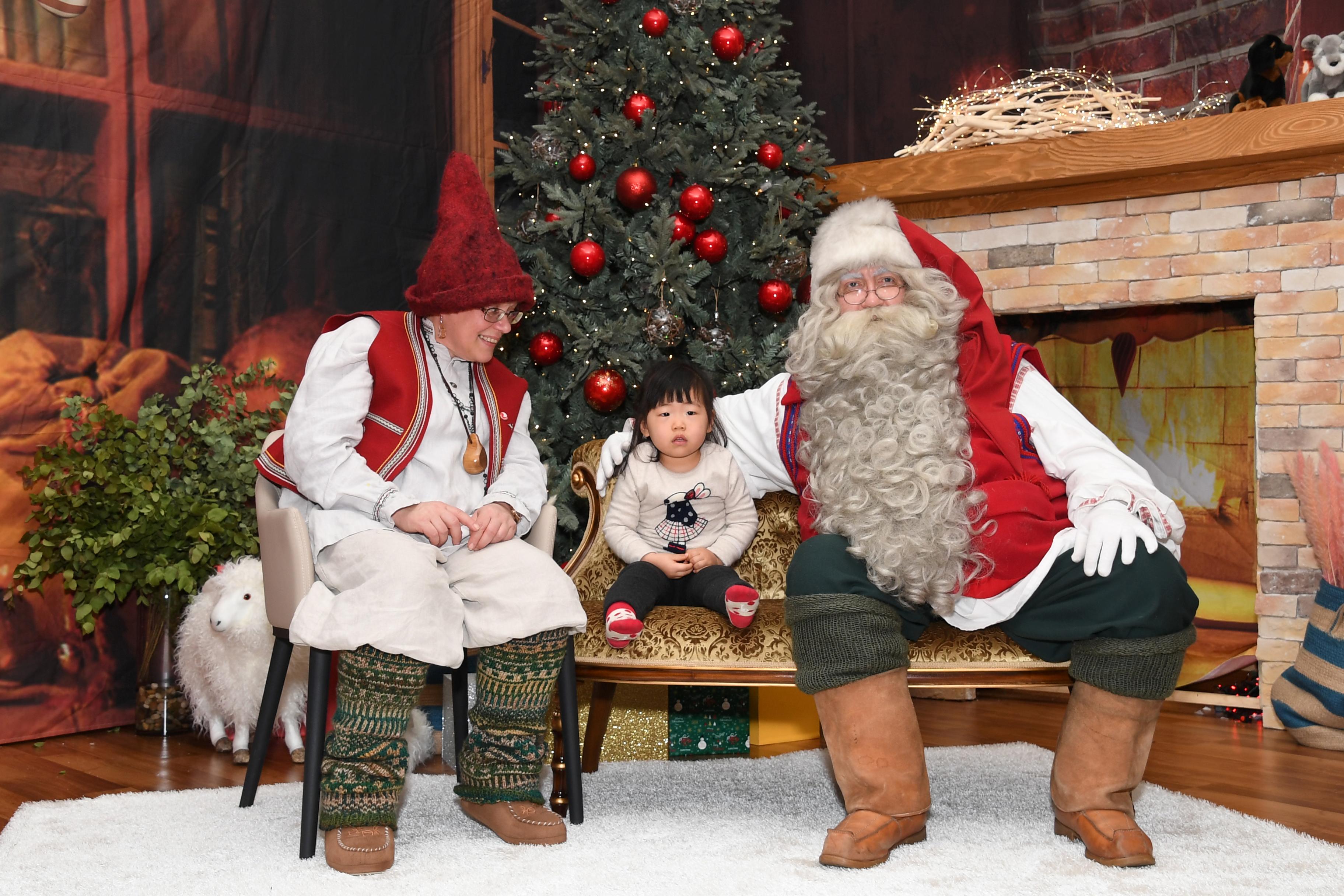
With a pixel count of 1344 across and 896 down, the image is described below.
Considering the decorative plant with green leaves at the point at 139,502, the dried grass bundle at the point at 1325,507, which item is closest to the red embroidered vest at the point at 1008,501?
the dried grass bundle at the point at 1325,507

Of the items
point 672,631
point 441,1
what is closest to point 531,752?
point 672,631

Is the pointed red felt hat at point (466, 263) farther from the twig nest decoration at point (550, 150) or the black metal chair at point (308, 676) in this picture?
the twig nest decoration at point (550, 150)

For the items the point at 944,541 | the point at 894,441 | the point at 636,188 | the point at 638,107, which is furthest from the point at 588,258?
the point at 944,541

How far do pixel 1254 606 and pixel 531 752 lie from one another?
116 inches

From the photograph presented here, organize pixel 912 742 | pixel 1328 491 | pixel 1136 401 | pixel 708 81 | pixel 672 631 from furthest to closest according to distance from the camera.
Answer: pixel 1136 401 < pixel 708 81 < pixel 1328 491 < pixel 672 631 < pixel 912 742

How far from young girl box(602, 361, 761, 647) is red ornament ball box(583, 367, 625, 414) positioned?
0.59 meters

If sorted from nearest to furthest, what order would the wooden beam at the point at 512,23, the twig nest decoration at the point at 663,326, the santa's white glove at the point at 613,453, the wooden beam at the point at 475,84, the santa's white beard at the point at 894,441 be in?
the santa's white beard at the point at 894,441 → the santa's white glove at the point at 613,453 → the twig nest decoration at the point at 663,326 → the wooden beam at the point at 475,84 → the wooden beam at the point at 512,23

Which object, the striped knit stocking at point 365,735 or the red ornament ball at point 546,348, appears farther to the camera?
the red ornament ball at point 546,348

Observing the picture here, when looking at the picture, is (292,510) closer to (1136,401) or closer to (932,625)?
(932,625)

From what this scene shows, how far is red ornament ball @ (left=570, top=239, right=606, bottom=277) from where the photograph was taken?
383 cm

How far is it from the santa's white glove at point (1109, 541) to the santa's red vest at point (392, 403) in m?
1.33

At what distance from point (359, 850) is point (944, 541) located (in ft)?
4.39

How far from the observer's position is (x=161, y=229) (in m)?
3.97

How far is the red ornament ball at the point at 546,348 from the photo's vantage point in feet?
12.8
